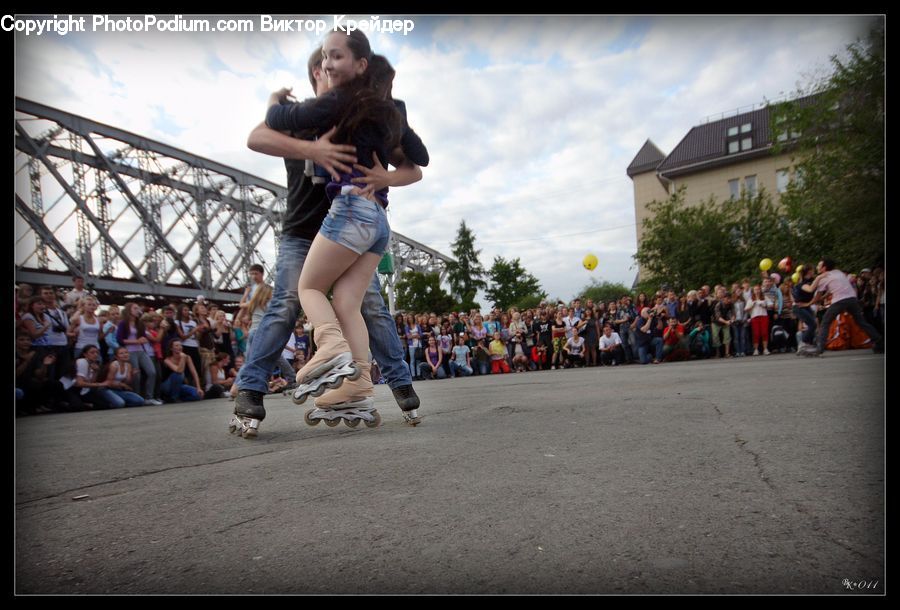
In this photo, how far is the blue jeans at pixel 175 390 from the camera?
9.04 m

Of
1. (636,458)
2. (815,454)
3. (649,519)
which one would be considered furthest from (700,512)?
(815,454)

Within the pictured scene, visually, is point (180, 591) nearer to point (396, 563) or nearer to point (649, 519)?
point (396, 563)

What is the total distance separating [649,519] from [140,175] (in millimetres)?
1518

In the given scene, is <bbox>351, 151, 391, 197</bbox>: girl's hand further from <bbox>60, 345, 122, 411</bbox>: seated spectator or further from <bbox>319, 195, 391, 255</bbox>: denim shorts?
<bbox>60, 345, 122, 411</bbox>: seated spectator

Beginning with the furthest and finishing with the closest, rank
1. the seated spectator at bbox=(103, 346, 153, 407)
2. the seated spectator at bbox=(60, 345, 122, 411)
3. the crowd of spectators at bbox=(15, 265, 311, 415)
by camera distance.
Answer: the seated spectator at bbox=(103, 346, 153, 407), the seated spectator at bbox=(60, 345, 122, 411), the crowd of spectators at bbox=(15, 265, 311, 415)

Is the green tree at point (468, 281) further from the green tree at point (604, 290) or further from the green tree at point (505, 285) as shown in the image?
the green tree at point (604, 290)

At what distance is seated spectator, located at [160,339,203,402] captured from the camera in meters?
9.05

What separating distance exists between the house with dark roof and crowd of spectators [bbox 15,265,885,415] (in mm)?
2998

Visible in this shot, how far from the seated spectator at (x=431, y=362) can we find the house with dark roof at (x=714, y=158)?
9.70 metres

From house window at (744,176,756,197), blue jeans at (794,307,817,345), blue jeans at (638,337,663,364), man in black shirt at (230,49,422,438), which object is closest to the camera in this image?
man in black shirt at (230,49,422,438)

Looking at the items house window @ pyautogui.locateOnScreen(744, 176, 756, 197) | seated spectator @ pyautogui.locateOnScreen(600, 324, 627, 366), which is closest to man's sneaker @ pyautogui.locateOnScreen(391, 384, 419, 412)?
house window @ pyautogui.locateOnScreen(744, 176, 756, 197)

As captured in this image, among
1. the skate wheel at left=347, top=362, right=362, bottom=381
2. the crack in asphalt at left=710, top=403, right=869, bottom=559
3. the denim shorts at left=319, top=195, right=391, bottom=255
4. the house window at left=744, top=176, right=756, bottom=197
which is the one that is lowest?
the crack in asphalt at left=710, top=403, right=869, bottom=559

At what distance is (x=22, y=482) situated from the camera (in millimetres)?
1233

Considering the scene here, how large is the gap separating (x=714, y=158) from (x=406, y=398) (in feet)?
6.29
